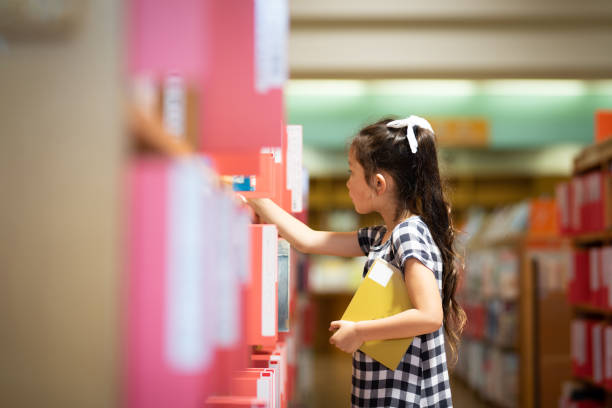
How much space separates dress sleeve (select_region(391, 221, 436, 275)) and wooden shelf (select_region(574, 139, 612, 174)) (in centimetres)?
234

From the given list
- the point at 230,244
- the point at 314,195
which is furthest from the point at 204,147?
the point at 314,195

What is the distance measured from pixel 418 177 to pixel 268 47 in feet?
2.18

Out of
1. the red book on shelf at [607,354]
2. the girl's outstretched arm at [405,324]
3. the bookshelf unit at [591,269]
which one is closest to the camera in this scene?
the girl's outstretched arm at [405,324]

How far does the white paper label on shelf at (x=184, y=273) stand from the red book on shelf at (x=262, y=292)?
666 millimetres

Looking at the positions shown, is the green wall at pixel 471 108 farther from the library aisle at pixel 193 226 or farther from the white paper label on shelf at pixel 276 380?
the white paper label on shelf at pixel 276 380

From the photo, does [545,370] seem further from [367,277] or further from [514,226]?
[367,277]

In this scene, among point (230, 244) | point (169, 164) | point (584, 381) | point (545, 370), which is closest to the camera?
point (169, 164)

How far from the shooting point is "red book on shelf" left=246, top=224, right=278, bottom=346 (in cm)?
140

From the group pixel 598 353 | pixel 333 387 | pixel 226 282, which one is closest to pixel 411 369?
pixel 226 282

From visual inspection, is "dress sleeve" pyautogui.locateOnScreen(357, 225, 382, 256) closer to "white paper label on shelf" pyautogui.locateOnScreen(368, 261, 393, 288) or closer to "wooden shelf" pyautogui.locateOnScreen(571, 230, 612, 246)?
"white paper label on shelf" pyautogui.locateOnScreen(368, 261, 393, 288)

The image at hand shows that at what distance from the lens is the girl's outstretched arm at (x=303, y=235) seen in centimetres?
165

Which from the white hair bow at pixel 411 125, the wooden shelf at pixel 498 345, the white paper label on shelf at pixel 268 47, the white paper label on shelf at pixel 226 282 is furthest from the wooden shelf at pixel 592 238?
the white paper label on shelf at pixel 226 282

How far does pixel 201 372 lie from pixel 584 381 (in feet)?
12.1

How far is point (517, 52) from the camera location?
5.24 m
